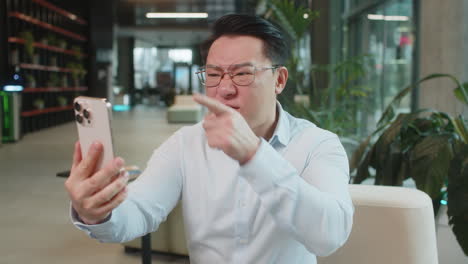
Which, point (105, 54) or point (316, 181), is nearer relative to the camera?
point (316, 181)

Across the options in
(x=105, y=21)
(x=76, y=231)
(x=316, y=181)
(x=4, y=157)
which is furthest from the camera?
(x=105, y=21)

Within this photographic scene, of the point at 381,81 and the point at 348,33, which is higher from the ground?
the point at 348,33

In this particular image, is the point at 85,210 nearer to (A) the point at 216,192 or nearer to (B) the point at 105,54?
(A) the point at 216,192

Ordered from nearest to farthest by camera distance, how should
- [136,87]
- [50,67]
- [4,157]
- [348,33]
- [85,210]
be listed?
[85,210], [4,157], [348,33], [50,67], [136,87]

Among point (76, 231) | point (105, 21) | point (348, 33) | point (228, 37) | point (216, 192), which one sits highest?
point (105, 21)

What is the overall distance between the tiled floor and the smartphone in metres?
2.61

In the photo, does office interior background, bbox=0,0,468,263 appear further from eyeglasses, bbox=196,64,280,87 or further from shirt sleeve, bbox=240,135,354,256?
shirt sleeve, bbox=240,135,354,256

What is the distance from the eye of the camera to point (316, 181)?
48.9 inches

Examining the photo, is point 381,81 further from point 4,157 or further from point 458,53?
point 4,157

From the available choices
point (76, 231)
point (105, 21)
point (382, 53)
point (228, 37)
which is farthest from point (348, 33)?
point (105, 21)

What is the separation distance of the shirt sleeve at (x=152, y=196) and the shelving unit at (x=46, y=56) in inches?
Answer: 341

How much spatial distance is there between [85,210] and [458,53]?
396 centimetres

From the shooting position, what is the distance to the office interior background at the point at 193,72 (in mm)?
4352

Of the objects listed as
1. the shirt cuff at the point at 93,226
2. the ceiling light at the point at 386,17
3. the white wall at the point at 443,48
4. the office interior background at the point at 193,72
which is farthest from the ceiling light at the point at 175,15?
the shirt cuff at the point at 93,226
